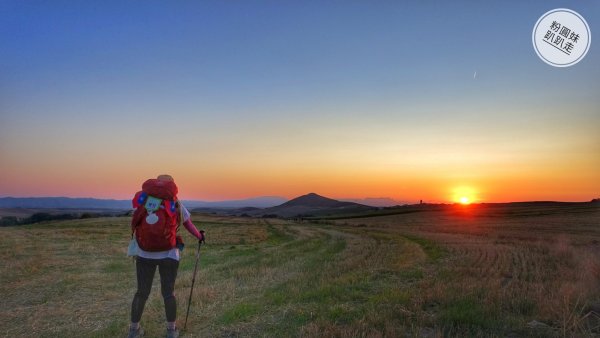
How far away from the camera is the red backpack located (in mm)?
6180

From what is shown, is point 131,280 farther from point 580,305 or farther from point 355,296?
point 580,305

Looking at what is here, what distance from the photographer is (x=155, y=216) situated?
6.21m

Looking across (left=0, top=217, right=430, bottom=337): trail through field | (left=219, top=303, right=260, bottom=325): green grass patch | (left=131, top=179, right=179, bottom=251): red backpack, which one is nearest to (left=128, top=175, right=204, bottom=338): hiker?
(left=131, top=179, right=179, bottom=251): red backpack

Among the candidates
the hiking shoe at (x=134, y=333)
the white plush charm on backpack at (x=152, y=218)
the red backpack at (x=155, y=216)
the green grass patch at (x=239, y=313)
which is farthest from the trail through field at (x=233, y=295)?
the white plush charm on backpack at (x=152, y=218)

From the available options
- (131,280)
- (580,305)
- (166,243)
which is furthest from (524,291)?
(131,280)

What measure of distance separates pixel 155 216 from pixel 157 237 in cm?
30

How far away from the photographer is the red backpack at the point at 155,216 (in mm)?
6180

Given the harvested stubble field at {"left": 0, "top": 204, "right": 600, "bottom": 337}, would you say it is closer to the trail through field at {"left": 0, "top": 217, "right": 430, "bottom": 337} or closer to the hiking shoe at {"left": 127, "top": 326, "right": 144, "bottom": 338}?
the trail through field at {"left": 0, "top": 217, "right": 430, "bottom": 337}

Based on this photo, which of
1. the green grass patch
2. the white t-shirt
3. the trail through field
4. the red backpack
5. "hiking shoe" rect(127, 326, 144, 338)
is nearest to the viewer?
the red backpack

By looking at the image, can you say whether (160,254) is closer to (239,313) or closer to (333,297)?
(239,313)

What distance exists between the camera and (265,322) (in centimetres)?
730

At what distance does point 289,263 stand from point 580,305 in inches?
354

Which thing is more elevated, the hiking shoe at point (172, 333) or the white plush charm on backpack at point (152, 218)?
the white plush charm on backpack at point (152, 218)

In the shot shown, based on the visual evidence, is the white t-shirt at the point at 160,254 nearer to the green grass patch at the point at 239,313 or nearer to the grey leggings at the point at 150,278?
the grey leggings at the point at 150,278
